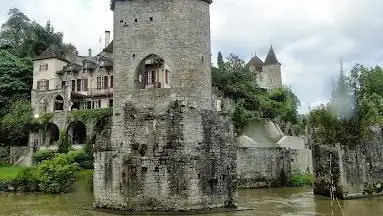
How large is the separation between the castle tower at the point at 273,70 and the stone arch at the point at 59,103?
3496 centimetres

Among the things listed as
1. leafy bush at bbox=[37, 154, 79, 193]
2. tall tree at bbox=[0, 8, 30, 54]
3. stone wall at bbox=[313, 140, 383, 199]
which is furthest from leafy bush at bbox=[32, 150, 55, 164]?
tall tree at bbox=[0, 8, 30, 54]

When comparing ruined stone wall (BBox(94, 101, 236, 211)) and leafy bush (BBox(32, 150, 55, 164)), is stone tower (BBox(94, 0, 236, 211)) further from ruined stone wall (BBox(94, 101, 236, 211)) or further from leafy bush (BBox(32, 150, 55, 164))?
leafy bush (BBox(32, 150, 55, 164))

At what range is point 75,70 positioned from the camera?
51.0m

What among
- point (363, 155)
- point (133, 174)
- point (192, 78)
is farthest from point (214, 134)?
point (363, 155)

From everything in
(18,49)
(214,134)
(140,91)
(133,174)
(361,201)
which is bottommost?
(361,201)

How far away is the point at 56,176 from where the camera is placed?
1150 inches

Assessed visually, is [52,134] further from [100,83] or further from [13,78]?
[13,78]

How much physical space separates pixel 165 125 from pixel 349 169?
11161mm

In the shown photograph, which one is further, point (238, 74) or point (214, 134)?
point (238, 74)

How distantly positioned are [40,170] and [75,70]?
22851mm

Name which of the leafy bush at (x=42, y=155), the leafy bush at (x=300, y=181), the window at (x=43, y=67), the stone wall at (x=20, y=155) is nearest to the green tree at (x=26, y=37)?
the window at (x=43, y=67)

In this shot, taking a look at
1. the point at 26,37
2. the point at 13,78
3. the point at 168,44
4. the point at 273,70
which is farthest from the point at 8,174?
the point at 273,70

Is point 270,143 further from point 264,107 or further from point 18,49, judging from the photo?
point 18,49

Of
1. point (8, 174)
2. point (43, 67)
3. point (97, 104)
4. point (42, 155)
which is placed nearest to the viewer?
point (8, 174)
